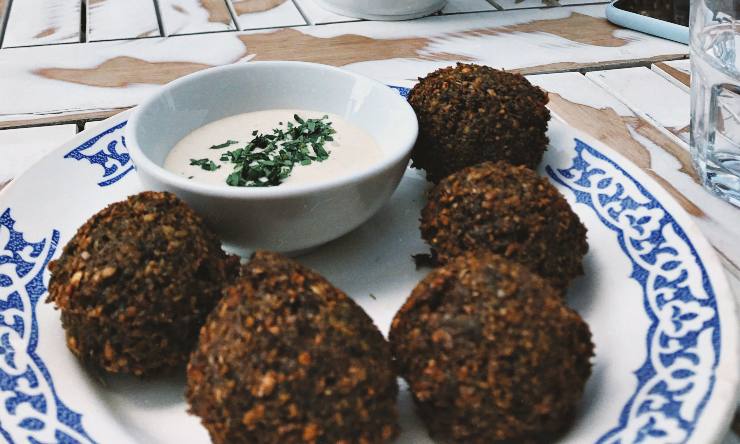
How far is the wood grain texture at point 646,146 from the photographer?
2102 mm

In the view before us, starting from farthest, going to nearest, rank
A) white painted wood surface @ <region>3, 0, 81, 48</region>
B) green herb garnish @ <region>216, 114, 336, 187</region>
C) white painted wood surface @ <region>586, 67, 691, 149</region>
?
white painted wood surface @ <region>3, 0, 81, 48</region> < white painted wood surface @ <region>586, 67, 691, 149</region> < green herb garnish @ <region>216, 114, 336, 187</region>

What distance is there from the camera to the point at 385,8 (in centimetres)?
348

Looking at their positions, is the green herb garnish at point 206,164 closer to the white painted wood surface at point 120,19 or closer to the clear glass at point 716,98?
the clear glass at point 716,98

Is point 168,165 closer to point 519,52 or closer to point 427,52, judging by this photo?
point 427,52

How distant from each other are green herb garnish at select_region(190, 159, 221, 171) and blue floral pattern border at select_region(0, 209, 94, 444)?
1.23ft

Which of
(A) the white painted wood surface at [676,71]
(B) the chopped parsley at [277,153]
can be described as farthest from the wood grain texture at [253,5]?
(A) the white painted wood surface at [676,71]

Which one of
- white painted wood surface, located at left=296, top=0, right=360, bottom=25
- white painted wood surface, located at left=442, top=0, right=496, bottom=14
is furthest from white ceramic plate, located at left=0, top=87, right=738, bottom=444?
white painted wood surface, located at left=442, top=0, right=496, bottom=14

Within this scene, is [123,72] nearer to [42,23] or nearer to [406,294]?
[42,23]

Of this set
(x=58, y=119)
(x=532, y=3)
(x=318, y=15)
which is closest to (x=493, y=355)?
(x=58, y=119)

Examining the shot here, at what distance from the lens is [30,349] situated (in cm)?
152

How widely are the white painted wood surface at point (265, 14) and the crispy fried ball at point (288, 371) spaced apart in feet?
7.80

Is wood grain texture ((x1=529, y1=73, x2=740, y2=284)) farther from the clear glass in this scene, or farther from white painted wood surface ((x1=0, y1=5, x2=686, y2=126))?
white painted wood surface ((x1=0, y1=5, x2=686, y2=126))

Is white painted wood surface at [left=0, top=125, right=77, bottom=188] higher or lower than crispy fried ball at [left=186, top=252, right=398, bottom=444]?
lower

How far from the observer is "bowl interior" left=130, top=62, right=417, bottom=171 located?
2010mm
